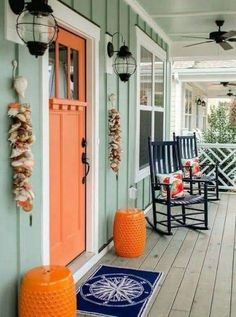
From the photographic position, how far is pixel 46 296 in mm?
2482

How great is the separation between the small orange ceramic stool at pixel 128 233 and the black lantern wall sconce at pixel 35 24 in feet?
6.85

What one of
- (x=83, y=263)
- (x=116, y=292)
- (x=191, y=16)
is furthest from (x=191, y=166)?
(x=116, y=292)

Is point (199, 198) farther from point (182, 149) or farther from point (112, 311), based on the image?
point (112, 311)

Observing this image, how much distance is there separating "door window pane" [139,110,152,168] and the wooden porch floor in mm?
1126

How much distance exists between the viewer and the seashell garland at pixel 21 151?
99.5 inches

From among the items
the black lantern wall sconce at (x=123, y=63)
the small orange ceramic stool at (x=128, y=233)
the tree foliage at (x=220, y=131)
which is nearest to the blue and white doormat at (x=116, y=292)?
the small orange ceramic stool at (x=128, y=233)

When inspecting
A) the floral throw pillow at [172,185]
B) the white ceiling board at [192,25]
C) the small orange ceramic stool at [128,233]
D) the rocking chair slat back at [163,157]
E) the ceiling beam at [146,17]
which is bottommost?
the small orange ceramic stool at [128,233]

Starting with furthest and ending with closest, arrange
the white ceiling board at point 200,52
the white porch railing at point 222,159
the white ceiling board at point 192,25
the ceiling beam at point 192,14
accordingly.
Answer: the white porch railing at point 222,159 < the white ceiling board at point 200,52 < the white ceiling board at point 192,25 < the ceiling beam at point 192,14

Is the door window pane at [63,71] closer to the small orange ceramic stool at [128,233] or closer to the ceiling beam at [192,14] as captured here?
the small orange ceramic stool at [128,233]

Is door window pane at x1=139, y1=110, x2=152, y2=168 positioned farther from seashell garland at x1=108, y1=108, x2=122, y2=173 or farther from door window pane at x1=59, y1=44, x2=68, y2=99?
door window pane at x1=59, y1=44, x2=68, y2=99

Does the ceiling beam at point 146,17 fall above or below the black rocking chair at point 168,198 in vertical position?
above

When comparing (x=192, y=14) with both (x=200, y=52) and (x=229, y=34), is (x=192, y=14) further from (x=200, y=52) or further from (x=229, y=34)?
(x=200, y=52)

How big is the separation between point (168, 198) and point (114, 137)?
108cm

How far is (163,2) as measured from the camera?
5066 mm
